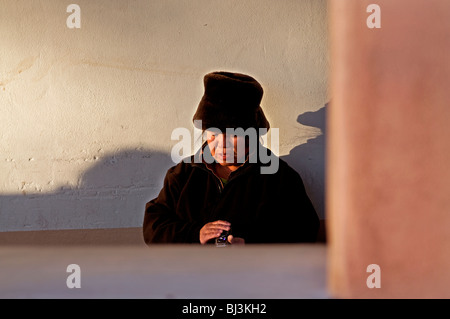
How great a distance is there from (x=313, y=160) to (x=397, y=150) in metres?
1.32

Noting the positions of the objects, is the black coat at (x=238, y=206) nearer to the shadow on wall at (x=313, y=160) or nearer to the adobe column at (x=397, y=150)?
the shadow on wall at (x=313, y=160)

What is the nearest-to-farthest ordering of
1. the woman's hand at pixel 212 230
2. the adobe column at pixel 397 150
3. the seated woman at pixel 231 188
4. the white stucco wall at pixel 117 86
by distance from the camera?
the adobe column at pixel 397 150
the woman's hand at pixel 212 230
the seated woman at pixel 231 188
the white stucco wall at pixel 117 86

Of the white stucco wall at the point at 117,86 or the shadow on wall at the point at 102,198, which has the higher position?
the white stucco wall at the point at 117,86

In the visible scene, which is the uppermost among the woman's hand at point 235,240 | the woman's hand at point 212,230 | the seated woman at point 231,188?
the seated woman at point 231,188

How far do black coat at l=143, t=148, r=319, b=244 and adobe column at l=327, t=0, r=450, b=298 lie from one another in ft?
3.28

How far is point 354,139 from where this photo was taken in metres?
0.65

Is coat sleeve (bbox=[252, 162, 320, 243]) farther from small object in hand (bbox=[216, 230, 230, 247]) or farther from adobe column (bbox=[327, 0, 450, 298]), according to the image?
adobe column (bbox=[327, 0, 450, 298])

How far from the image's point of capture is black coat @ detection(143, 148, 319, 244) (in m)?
1.66

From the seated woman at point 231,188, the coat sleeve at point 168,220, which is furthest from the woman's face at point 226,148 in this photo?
the coat sleeve at point 168,220

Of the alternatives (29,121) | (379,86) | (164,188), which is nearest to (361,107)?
(379,86)

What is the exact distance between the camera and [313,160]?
196 centimetres

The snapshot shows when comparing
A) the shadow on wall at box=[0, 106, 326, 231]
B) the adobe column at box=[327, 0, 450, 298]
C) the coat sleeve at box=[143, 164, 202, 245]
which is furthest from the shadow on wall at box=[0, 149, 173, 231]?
the adobe column at box=[327, 0, 450, 298]

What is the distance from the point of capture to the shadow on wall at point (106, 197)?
1888 millimetres
